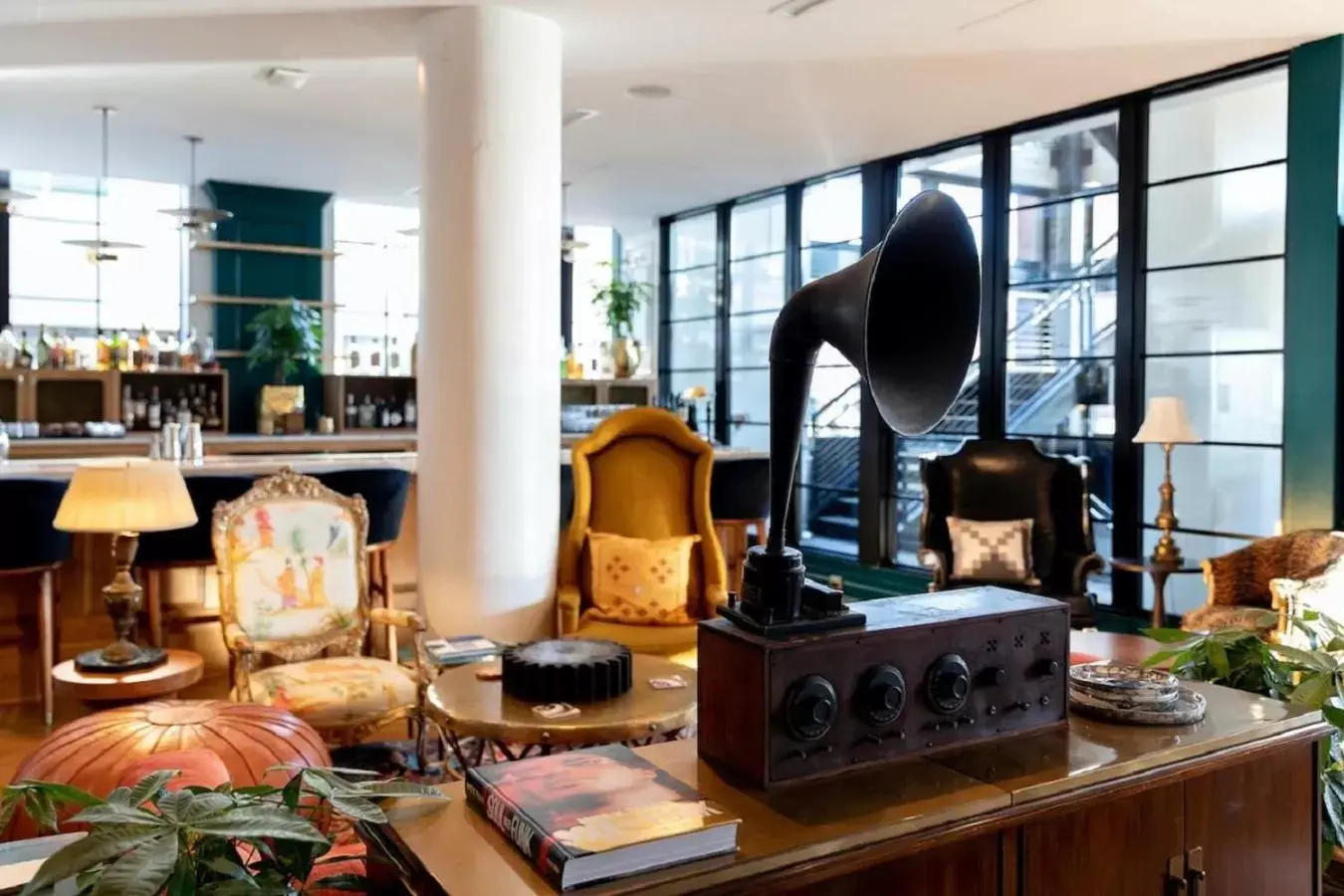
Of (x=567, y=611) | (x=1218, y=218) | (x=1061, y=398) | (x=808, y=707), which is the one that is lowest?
(x=567, y=611)

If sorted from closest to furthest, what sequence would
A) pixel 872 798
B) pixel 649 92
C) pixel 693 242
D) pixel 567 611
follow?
pixel 872 798, pixel 567 611, pixel 649 92, pixel 693 242

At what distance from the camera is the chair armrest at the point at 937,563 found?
5305 millimetres

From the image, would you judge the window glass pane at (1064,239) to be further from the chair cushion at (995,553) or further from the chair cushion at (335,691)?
the chair cushion at (335,691)

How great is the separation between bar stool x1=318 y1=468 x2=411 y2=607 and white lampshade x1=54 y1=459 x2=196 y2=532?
1.17 metres

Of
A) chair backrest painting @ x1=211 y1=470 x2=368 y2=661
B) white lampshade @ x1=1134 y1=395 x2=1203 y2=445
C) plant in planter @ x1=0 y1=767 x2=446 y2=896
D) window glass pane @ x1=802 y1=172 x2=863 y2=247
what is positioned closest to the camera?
plant in planter @ x1=0 y1=767 x2=446 y2=896

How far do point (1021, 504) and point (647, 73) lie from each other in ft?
9.45

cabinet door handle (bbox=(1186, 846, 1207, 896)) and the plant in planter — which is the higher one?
the plant in planter

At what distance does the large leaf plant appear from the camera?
1633 mm

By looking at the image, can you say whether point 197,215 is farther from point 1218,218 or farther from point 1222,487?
point 1222,487

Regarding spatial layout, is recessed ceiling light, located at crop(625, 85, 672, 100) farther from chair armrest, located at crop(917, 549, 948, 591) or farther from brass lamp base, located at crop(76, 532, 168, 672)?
brass lamp base, located at crop(76, 532, 168, 672)

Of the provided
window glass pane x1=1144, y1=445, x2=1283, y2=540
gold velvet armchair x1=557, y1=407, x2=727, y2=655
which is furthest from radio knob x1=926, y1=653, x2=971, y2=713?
window glass pane x1=1144, y1=445, x2=1283, y2=540

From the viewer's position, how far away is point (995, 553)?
17.1 feet

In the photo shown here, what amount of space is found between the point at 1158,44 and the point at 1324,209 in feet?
3.36

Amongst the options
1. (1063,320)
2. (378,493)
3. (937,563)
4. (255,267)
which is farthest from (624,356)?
(378,493)
